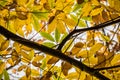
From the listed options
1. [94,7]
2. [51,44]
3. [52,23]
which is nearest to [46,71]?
[51,44]

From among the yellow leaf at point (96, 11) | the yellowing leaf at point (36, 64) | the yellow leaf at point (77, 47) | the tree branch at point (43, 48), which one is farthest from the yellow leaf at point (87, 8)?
the yellowing leaf at point (36, 64)

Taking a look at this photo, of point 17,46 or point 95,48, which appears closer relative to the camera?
point 95,48

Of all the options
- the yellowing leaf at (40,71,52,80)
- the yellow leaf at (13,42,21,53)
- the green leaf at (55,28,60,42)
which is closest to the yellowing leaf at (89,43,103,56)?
the green leaf at (55,28,60,42)

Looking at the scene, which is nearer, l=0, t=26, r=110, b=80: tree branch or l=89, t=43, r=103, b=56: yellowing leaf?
l=0, t=26, r=110, b=80: tree branch

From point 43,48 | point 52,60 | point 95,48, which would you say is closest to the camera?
point 43,48

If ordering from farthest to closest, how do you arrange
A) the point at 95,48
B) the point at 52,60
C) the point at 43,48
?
the point at 52,60, the point at 95,48, the point at 43,48

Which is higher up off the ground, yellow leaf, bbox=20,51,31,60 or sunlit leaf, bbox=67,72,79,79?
yellow leaf, bbox=20,51,31,60

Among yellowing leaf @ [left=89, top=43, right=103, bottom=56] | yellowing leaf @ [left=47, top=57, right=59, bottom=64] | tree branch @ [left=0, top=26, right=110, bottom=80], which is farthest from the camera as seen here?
yellowing leaf @ [left=47, top=57, right=59, bottom=64]

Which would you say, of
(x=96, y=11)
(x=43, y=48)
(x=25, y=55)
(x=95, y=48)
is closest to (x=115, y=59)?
(x=95, y=48)

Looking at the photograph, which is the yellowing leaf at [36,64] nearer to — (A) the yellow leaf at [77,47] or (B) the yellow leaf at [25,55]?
(B) the yellow leaf at [25,55]

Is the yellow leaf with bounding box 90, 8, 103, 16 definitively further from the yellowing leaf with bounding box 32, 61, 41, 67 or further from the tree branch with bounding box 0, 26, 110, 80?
the yellowing leaf with bounding box 32, 61, 41, 67

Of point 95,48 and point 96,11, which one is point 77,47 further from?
point 96,11

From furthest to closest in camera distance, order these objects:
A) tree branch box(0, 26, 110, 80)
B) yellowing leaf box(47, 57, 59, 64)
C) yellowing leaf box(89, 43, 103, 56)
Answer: yellowing leaf box(47, 57, 59, 64), yellowing leaf box(89, 43, 103, 56), tree branch box(0, 26, 110, 80)

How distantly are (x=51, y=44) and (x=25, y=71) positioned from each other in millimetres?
270
